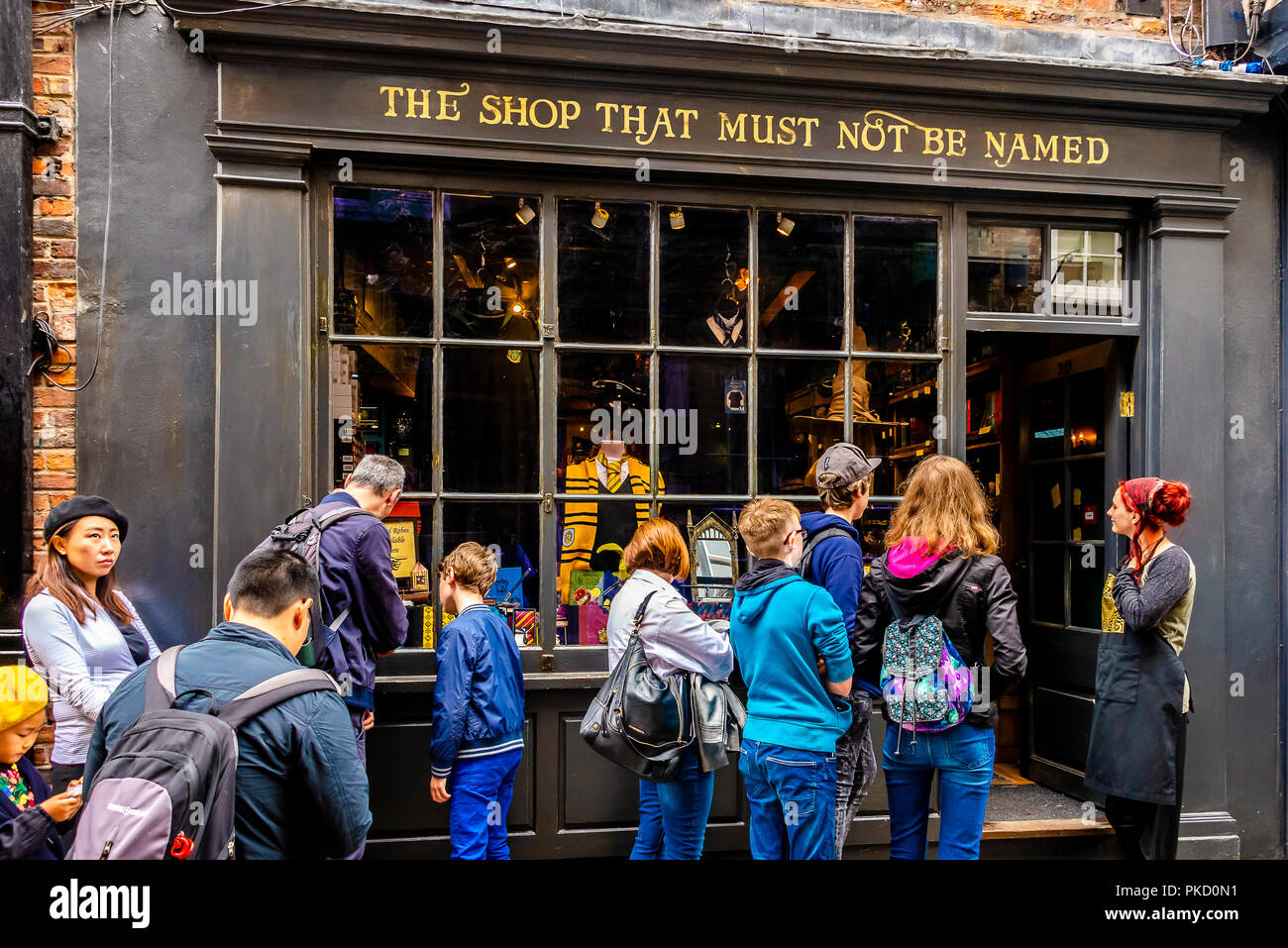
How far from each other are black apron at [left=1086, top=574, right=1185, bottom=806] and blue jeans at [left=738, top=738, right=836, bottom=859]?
164cm

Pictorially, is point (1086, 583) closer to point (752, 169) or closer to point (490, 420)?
point (752, 169)

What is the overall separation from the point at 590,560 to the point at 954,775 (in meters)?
2.07

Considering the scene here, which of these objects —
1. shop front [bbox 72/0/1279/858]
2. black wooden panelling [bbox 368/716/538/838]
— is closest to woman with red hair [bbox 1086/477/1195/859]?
shop front [bbox 72/0/1279/858]

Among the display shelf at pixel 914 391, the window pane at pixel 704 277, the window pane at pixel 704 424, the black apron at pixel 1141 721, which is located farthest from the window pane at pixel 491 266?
the black apron at pixel 1141 721

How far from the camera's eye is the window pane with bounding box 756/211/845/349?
4895 millimetres

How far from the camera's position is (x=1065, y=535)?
224 inches

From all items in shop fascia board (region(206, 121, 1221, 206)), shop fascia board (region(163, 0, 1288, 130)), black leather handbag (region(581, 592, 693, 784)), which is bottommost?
black leather handbag (region(581, 592, 693, 784))

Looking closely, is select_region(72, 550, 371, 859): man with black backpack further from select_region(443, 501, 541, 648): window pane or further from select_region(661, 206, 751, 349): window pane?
select_region(661, 206, 751, 349): window pane

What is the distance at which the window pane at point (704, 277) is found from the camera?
4.82 m

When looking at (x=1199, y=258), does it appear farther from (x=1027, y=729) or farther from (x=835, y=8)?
(x=1027, y=729)

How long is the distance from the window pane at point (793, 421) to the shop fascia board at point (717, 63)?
4.76 feet

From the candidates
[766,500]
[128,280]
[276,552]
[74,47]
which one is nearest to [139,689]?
[276,552]
